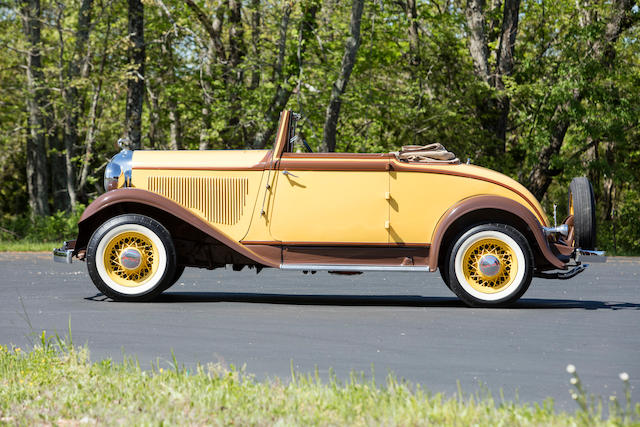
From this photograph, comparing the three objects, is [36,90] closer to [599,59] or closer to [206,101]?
[206,101]

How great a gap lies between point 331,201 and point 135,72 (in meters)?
15.1

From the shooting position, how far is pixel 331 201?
9000 mm

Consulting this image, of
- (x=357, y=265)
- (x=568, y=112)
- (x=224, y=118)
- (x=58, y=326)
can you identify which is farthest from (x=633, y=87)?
(x=58, y=326)

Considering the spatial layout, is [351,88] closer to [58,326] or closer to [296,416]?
[58,326]

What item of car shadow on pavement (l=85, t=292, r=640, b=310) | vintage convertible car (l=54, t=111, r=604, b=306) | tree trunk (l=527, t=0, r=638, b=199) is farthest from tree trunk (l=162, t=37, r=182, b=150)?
vintage convertible car (l=54, t=111, r=604, b=306)

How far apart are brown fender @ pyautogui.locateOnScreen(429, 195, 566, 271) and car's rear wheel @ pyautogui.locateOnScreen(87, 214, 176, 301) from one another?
106 inches

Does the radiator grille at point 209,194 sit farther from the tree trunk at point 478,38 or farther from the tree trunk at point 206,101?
the tree trunk at point 478,38

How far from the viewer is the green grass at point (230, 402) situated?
4031mm

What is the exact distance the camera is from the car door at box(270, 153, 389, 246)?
897 cm

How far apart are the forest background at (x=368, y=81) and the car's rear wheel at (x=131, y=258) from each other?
40.5 ft

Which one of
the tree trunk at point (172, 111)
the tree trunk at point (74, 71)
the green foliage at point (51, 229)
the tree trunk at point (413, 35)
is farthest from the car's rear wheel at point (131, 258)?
the tree trunk at point (413, 35)

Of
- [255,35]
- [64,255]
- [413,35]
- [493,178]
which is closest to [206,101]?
[255,35]

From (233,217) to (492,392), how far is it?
192 inches

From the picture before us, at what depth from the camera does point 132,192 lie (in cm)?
910
